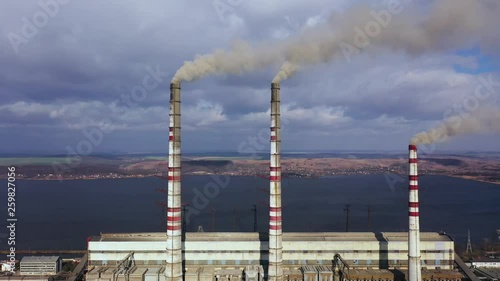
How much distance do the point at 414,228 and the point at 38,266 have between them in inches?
831

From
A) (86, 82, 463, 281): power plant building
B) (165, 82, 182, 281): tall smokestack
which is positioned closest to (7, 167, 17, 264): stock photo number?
(86, 82, 463, 281): power plant building

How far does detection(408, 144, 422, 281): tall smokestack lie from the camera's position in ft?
57.5

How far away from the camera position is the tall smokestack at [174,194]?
17.0 m

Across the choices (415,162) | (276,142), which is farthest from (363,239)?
(276,142)

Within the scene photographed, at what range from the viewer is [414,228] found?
17578 mm

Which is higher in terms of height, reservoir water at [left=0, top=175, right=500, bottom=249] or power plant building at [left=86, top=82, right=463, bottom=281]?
power plant building at [left=86, top=82, right=463, bottom=281]

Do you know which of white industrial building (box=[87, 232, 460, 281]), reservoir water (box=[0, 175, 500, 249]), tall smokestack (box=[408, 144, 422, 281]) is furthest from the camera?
reservoir water (box=[0, 175, 500, 249])

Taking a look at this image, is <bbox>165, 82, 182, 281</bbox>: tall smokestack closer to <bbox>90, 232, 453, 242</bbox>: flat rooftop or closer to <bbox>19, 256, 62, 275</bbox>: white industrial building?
<bbox>90, 232, 453, 242</bbox>: flat rooftop

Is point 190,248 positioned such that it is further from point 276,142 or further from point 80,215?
point 80,215

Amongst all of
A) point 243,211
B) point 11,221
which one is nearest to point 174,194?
point 243,211

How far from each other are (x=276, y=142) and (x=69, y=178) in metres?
99.9

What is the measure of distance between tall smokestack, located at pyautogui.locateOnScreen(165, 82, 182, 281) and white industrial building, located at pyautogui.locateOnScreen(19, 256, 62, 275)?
9696 millimetres

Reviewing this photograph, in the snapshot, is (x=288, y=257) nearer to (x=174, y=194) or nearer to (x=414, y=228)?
(x=414, y=228)

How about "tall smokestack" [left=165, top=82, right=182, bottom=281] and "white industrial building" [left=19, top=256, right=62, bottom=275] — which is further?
"white industrial building" [left=19, top=256, right=62, bottom=275]
